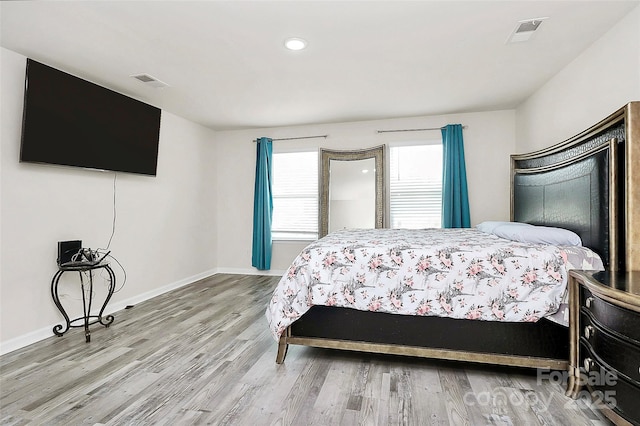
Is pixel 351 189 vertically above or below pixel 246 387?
above

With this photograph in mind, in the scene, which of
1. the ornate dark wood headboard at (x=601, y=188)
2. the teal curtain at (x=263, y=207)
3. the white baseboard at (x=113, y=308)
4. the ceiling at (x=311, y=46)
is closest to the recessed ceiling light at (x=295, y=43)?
the ceiling at (x=311, y=46)

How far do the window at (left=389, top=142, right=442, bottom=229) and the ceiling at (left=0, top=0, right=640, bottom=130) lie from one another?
0.95 m

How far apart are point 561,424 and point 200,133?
16.8ft

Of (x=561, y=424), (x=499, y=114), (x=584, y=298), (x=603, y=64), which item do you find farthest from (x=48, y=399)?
(x=499, y=114)

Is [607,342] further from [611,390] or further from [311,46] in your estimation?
[311,46]

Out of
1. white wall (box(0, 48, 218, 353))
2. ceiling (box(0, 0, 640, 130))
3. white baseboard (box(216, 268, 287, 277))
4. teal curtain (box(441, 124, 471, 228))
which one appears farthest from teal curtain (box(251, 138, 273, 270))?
teal curtain (box(441, 124, 471, 228))

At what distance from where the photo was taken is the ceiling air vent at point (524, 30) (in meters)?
2.27

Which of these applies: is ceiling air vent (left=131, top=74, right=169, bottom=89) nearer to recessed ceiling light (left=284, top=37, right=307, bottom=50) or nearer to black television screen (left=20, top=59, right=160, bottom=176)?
black television screen (left=20, top=59, right=160, bottom=176)

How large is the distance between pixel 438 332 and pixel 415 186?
Answer: 289cm

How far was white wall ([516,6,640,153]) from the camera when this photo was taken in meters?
2.18

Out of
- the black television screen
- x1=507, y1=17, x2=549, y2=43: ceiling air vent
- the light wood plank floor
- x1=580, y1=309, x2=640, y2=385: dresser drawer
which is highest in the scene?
x1=507, y1=17, x2=549, y2=43: ceiling air vent

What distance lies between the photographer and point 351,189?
Result: 4.95 meters

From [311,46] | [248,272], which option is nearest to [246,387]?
[311,46]

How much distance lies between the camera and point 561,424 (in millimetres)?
1657
